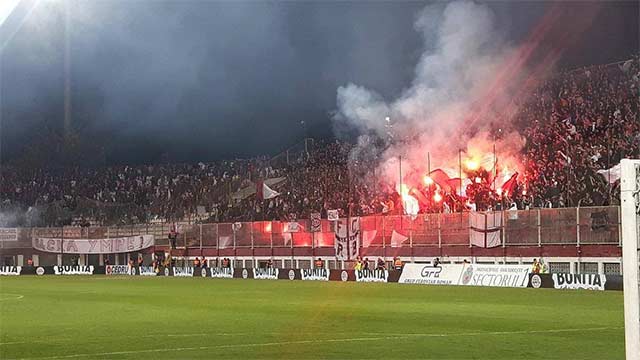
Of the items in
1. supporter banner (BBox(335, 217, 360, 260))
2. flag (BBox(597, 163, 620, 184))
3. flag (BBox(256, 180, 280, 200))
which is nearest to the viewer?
flag (BBox(597, 163, 620, 184))

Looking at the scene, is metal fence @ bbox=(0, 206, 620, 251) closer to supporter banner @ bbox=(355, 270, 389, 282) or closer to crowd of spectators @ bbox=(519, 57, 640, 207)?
crowd of spectators @ bbox=(519, 57, 640, 207)

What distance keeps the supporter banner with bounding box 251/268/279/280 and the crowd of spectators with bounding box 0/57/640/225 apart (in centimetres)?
642

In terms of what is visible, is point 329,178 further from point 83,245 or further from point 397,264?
point 83,245

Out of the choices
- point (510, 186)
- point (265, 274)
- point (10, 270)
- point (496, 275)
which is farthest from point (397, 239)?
point (10, 270)

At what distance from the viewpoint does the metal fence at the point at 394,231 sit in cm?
4153

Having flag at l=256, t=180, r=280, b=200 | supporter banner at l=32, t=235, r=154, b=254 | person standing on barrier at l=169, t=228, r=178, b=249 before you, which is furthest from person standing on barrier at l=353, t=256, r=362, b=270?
supporter banner at l=32, t=235, r=154, b=254

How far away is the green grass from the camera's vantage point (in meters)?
16.7

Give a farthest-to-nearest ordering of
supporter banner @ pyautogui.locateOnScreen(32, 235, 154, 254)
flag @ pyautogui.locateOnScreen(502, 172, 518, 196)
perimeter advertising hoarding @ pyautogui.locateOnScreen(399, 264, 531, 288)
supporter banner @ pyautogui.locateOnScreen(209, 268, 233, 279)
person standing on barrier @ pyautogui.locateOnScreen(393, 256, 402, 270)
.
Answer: supporter banner @ pyautogui.locateOnScreen(32, 235, 154, 254)
supporter banner @ pyautogui.locateOnScreen(209, 268, 233, 279)
flag @ pyautogui.locateOnScreen(502, 172, 518, 196)
person standing on barrier @ pyautogui.locateOnScreen(393, 256, 402, 270)
perimeter advertising hoarding @ pyautogui.locateOnScreen(399, 264, 531, 288)

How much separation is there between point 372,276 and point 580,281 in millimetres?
13691

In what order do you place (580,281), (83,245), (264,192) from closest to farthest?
(580,281)
(264,192)
(83,245)

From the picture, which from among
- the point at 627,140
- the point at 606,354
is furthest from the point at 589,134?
the point at 606,354

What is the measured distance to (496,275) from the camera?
140ft

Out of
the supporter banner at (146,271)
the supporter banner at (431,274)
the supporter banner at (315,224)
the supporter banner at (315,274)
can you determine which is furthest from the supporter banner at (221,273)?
the supporter banner at (431,274)

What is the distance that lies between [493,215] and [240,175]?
36034mm
